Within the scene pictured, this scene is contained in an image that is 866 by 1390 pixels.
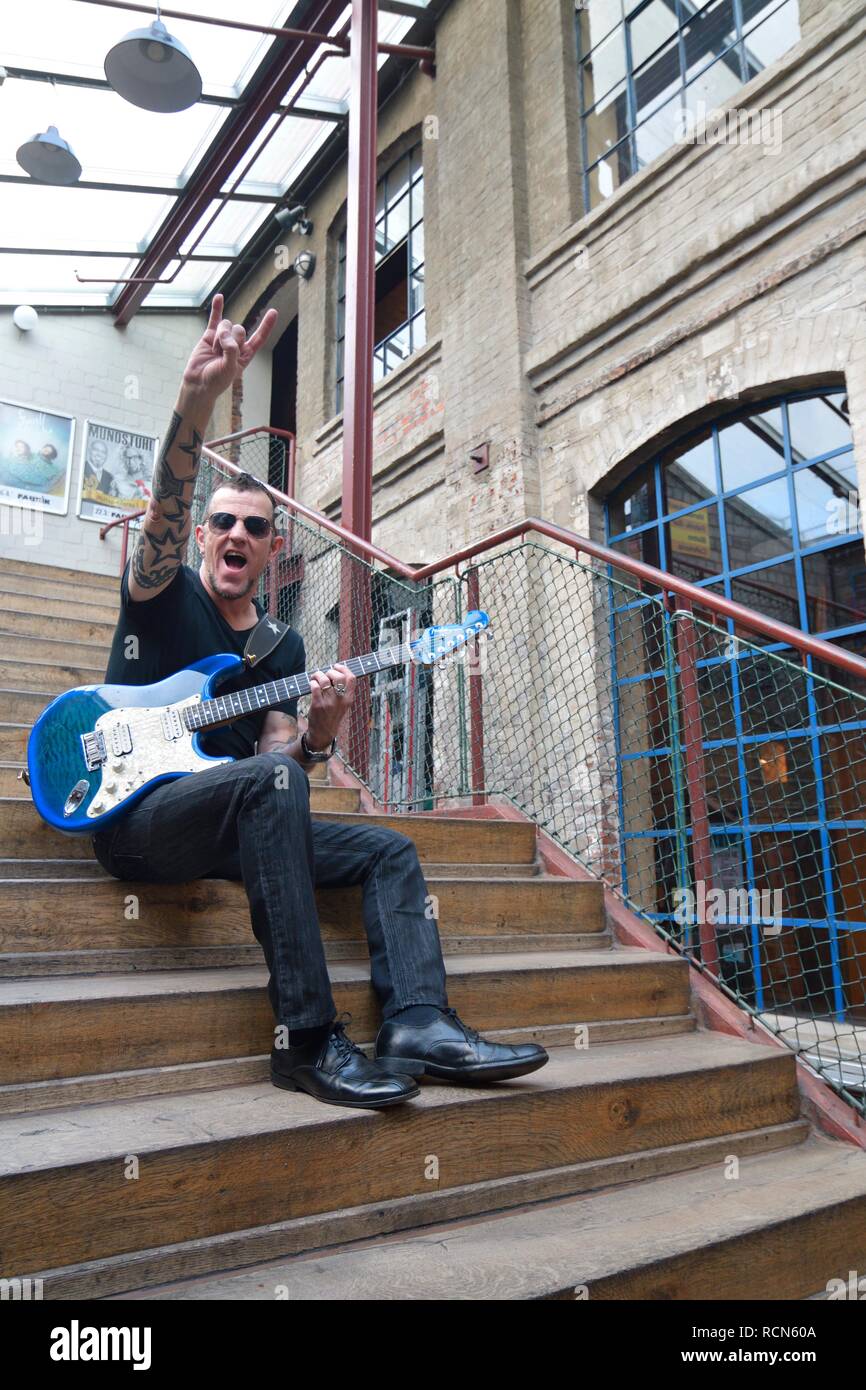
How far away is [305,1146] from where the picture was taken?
5.47 ft

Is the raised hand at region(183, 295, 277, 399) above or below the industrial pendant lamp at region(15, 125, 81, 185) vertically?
below

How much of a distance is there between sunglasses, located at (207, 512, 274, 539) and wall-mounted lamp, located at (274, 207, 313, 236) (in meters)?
8.25

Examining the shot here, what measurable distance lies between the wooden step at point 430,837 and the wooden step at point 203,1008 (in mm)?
484

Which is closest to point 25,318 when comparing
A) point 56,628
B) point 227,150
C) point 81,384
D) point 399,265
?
point 81,384

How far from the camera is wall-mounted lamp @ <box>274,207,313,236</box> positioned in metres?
9.66

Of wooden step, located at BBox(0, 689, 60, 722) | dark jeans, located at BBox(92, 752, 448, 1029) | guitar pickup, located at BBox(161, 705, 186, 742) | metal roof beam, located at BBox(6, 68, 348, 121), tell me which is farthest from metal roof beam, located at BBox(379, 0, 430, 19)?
dark jeans, located at BBox(92, 752, 448, 1029)

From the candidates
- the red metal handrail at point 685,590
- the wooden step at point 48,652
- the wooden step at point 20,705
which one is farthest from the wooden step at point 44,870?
the wooden step at point 48,652

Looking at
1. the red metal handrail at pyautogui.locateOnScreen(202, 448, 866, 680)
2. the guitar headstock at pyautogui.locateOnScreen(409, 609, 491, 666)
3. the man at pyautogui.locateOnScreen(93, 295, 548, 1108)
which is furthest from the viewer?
the guitar headstock at pyautogui.locateOnScreen(409, 609, 491, 666)

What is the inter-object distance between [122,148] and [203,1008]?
8633mm

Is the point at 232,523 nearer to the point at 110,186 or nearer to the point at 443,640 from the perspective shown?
the point at 443,640

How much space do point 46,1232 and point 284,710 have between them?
1382mm

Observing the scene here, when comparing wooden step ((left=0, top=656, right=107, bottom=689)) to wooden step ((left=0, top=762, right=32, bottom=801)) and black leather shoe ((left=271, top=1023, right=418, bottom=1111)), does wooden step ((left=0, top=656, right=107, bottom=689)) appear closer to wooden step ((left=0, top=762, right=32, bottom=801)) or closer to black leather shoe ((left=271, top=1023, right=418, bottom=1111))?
wooden step ((left=0, top=762, right=32, bottom=801))

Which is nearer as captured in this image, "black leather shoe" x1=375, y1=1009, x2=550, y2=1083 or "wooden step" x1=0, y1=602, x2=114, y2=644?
"black leather shoe" x1=375, y1=1009, x2=550, y2=1083

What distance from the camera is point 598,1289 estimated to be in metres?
1.53
